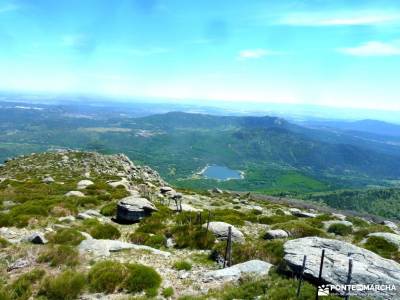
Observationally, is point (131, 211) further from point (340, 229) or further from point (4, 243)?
point (340, 229)

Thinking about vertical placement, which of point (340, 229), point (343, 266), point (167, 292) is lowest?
point (340, 229)

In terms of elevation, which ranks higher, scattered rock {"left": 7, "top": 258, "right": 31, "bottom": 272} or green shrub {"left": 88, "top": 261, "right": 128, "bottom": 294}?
Result: green shrub {"left": 88, "top": 261, "right": 128, "bottom": 294}

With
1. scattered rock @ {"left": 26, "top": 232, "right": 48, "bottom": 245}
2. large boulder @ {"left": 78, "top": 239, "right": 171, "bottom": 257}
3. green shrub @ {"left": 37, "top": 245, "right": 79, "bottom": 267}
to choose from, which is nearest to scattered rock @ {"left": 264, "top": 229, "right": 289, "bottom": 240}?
large boulder @ {"left": 78, "top": 239, "right": 171, "bottom": 257}

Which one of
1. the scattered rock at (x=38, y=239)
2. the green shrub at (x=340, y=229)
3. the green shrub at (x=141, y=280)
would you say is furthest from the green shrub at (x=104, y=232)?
the green shrub at (x=340, y=229)

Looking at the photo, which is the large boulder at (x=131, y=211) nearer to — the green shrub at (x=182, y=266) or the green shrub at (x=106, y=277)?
the green shrub at (x=182, y=266)

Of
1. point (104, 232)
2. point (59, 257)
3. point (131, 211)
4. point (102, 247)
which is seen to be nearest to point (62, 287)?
point (59, 257)

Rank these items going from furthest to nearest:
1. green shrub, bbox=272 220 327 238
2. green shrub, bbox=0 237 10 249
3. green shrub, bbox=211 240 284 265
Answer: green shrub, bbox=272 220 327 238 < green shrub, bbox=0 237 10 249 < green shrub, bbox=211 240 284 265

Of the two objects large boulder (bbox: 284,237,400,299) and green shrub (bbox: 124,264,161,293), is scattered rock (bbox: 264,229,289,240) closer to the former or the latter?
large boulder (bbox: 284,237,400,299)

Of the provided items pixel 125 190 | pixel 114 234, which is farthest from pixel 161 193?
pixel 114 234
